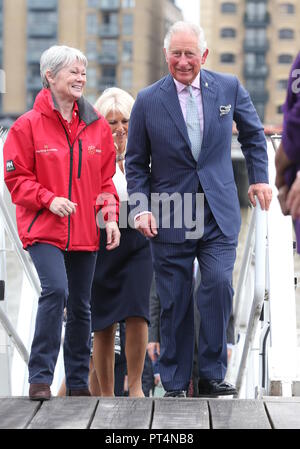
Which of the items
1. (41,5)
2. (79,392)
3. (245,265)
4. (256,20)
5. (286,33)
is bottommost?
(79,392)

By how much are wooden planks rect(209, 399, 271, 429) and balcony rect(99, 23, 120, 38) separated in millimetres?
104137

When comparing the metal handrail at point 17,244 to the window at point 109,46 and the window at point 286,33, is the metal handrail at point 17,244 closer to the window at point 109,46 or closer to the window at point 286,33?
the window at point 109,46

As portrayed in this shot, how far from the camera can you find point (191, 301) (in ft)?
15.5

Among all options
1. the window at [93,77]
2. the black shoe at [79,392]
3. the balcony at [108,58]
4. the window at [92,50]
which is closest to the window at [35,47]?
the window at [92,50]

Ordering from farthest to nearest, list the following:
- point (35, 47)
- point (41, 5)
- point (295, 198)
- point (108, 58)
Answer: point (108, 58) < point (41, 5) < point (35, 47) < point (295, 198)

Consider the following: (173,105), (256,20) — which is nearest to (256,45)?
(256,20)

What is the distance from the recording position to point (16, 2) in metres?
106

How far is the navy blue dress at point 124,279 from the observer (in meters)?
5.10

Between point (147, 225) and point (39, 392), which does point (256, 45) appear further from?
point (39, 392)

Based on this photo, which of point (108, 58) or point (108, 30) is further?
point (108, 30)

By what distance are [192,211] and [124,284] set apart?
24.9 inches

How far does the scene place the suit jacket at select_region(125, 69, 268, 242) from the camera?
15.3ft
